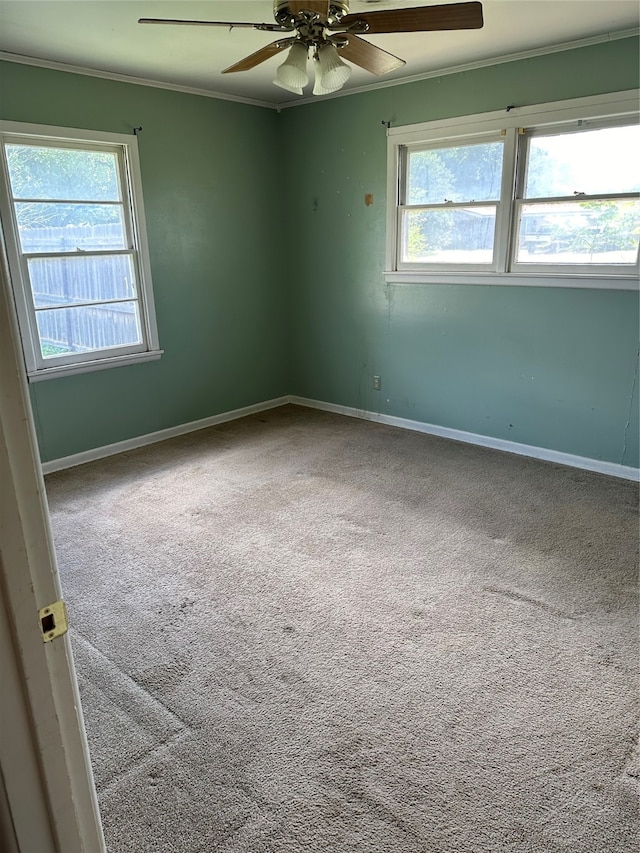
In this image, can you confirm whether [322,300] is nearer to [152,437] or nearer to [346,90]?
[346,90]

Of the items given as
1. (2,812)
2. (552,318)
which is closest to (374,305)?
(552,318)

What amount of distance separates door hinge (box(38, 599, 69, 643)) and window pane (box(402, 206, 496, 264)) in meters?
3.79

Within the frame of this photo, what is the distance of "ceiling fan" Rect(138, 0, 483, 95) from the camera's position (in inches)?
83.2

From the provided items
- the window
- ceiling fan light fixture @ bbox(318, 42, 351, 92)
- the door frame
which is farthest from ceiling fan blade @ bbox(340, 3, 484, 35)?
the window

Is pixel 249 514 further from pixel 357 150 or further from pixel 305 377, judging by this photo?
pixel 357 150

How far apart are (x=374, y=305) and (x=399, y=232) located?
60 centimetres

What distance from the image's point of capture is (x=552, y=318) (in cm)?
372

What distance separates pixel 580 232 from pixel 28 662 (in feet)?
12.3

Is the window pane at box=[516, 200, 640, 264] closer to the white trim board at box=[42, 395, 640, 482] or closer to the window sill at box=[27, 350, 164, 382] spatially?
the white trim board at box=[42, 395, 640, 482]

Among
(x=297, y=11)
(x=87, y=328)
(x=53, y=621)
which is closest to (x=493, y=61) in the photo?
(x=297, y=11)

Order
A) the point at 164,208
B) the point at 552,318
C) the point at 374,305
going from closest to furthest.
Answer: the point at 552,318, the point at 164,208, the point at 374,305

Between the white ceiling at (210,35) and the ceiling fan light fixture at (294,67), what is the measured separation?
0.43 metres

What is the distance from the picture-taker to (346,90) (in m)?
4.26

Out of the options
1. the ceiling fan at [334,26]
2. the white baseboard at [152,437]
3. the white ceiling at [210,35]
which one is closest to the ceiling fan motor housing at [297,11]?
the ceiling fan at [334,26]
